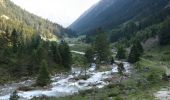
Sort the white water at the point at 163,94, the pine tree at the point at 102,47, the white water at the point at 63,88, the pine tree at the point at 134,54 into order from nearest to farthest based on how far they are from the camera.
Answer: the white water at the point at 163,94 < the white water at the point at 63,88 < the pine tree at the point at 102,47 < the pine tree at the point at 134,54

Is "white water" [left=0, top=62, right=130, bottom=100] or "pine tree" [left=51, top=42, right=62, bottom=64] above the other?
"pine tree" [left=51, top=42, right=62, bottom=64]

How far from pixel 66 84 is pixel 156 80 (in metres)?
21.3

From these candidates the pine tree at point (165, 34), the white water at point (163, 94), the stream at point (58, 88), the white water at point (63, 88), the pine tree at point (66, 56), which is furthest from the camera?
the pine tree at point (165, 34)

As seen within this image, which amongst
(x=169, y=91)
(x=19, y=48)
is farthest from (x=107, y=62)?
(x=169, y=91)

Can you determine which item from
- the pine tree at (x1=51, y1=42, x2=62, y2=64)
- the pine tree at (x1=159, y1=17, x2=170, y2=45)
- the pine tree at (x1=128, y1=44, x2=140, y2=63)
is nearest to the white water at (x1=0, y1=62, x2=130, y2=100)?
the pine tree at (x1=51, y1=42, x2=62, y2=64)

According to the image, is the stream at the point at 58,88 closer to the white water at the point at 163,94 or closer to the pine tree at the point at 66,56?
the white water at the point at 163,94

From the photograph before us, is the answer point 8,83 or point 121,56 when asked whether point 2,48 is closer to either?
point 8,83

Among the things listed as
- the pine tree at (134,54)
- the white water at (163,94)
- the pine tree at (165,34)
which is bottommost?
the white water at (163,94)

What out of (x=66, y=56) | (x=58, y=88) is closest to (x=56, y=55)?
(x=66, y=56)

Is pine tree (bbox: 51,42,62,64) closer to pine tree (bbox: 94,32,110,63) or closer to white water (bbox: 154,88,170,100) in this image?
pine tree (bbox: 94,32,110,63)

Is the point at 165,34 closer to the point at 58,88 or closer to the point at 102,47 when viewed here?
the point at 102,47

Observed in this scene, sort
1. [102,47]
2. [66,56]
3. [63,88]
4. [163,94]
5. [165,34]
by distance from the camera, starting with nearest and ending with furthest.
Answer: [163,94] → [63,88] → [66,56] → [102,47] → [165,34]

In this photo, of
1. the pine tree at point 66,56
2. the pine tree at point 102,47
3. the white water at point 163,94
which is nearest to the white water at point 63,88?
the white water at point 163,94

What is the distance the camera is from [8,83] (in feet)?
289
